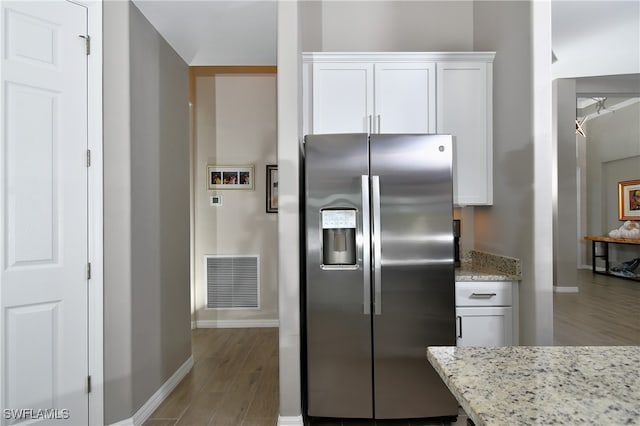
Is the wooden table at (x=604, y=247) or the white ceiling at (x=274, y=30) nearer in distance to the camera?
the white ceiling at (x=274, y=30)

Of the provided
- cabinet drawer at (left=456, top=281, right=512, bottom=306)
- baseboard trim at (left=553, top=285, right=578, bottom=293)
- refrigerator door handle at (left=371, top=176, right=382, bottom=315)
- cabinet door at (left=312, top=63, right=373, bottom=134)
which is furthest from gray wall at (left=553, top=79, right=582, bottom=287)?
refrigerator door handle at (left=371, top=176, right=382, bottom=315)

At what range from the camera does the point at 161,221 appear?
2793mm

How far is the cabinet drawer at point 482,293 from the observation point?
251cm

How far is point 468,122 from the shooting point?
9.37ft

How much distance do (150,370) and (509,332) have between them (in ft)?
8.04

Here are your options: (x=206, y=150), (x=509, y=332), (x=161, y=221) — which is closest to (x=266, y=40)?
(x=161, y=221)

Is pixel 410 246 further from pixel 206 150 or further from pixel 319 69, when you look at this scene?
pixel 206 150

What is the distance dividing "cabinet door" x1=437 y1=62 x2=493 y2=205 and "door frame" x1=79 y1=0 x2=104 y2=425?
231 centimetres

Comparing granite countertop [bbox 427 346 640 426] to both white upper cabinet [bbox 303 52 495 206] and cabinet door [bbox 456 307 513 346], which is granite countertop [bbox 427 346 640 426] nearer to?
cabinet door [bbox 456 307 513 346]

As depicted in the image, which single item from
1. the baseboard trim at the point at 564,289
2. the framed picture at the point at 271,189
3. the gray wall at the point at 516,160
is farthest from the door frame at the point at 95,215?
the baseboard trim at the point at 564,289

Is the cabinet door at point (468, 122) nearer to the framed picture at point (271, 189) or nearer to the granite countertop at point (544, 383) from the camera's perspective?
the granite countertop at point (544, 383)

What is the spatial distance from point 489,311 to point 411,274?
2.14ft

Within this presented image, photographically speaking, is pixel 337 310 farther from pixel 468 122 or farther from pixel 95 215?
pixel 468 122

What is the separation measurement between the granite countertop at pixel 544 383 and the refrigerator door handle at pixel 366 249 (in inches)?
49.8
